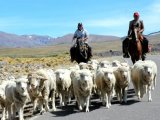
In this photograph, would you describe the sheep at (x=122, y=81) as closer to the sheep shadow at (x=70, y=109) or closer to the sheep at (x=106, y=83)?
the sheep at (x=106, y=83)

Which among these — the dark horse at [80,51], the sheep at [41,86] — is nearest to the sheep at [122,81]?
the sheep at [41,86]

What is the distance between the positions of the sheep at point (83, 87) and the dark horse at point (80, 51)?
623 cm

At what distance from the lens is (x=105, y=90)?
16359 millimetres

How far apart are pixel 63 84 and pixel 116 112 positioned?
3793mm

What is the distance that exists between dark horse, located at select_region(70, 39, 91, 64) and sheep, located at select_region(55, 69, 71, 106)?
4.44 meters

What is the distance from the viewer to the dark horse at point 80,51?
22516 millimetres

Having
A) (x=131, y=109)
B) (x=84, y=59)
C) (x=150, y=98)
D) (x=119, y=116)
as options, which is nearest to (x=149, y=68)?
(x=150, y=98)

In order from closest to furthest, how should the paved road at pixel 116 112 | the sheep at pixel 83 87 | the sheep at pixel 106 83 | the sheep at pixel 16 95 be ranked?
the paved road at pixel 116 112
the sheep at pixel 16 95
the sheep at pixel 83 87
the sheep at pixel 106 83

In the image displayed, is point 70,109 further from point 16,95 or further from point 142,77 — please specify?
point 142,77

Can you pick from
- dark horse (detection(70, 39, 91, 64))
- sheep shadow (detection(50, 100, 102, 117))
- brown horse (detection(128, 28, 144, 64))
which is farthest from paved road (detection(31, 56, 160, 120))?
dark horse (detection(70, 39, 91, 64))

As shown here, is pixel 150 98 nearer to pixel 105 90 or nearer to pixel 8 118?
pixel 105 90

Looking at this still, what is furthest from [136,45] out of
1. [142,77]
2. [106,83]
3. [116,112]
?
[116,112]

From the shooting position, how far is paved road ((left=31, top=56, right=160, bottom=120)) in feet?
44.5

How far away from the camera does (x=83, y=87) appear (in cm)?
1587
